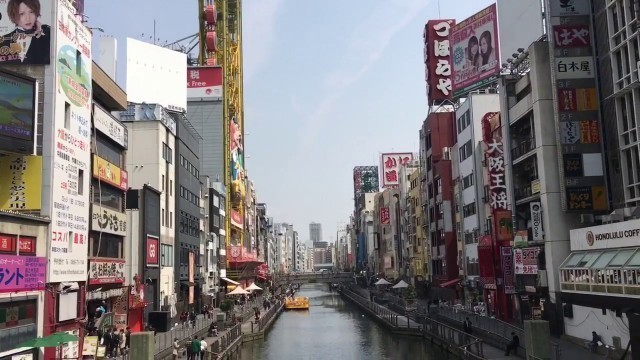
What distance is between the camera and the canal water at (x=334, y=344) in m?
46.5

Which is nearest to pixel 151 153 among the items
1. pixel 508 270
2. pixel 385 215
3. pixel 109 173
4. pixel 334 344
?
pixel 109 173

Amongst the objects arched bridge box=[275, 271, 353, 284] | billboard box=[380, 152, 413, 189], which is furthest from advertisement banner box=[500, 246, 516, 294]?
arched bridge box=[275, 271, 353, 284]

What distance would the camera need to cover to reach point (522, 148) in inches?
1909

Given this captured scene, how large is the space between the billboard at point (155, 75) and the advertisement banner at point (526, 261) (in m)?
41.9

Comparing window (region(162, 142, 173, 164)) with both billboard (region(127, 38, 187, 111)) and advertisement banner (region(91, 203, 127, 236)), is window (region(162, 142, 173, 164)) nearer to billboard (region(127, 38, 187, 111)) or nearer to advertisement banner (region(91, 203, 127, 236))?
billboard (region(127, 38, 187, 111))

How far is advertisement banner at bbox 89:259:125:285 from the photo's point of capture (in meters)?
37.7

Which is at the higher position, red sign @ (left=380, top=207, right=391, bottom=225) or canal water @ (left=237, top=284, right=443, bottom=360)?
red sign @ (left=380, top=207, right=391, bottom=225)

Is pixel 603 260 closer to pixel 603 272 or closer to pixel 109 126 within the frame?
pixel 603 272

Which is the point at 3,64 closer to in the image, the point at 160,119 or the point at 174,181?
the point at 160,119

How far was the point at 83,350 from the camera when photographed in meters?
31.6

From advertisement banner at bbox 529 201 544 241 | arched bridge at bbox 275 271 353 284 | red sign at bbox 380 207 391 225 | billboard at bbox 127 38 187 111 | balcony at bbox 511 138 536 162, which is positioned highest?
billboard at bbox 127 38 187 111

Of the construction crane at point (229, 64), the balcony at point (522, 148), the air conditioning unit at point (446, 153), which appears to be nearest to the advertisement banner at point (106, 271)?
the balcony at point (522, 148)

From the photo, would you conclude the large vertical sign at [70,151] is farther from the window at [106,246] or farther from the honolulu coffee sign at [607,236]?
the honolulu coffee sign at [607,236]

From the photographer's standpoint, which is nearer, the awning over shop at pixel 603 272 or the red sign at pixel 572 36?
the awning over shop at pixel 603 272
